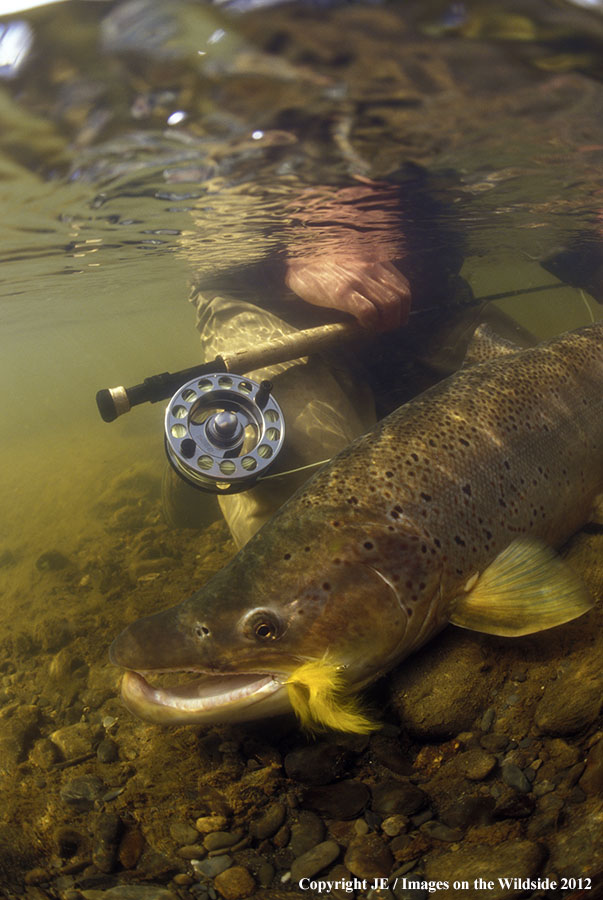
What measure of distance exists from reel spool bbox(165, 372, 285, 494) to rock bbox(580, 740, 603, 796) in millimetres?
2496

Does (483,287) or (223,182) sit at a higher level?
(223,182)

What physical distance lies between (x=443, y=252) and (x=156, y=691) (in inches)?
447

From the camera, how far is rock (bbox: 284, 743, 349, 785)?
98.7 inches

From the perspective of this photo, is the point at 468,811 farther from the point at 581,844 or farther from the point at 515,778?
the point at 581,844

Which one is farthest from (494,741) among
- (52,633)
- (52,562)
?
(52,562)

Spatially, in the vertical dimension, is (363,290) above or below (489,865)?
above

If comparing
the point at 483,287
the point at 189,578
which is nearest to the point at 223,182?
the point at 189,578

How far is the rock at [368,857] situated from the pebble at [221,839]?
0.56 meters

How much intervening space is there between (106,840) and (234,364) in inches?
130

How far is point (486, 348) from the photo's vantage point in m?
4.67

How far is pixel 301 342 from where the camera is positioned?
461 centimetres

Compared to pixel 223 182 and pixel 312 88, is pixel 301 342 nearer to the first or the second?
pixel 312 88

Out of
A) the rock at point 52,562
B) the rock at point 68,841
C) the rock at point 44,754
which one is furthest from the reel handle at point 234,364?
the rock at point 52,562

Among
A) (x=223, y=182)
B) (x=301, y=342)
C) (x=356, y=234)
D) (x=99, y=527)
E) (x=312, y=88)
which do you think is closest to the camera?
(x=312, y=88)
